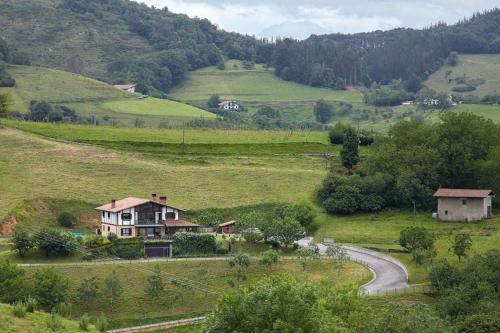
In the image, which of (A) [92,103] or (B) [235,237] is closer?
(B) [235,237]

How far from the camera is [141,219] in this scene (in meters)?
82.2

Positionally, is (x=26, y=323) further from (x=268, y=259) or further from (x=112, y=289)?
(x=268, y=259)

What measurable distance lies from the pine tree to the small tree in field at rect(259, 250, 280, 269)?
1196 inches

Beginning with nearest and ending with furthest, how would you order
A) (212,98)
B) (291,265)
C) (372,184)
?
1. (291,265)
2. (372,184)
3. (212,98)

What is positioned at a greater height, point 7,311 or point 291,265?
point 7,311

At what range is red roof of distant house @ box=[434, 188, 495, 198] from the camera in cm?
8544

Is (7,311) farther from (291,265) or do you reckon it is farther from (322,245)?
(322,245)

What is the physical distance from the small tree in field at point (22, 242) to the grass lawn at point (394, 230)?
22918mm

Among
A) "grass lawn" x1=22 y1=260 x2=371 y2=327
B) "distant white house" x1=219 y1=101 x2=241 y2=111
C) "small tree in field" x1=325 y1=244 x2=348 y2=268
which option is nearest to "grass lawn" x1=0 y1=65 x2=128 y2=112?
"distant white house" x1=219 y1=101 x2=241 y2=111

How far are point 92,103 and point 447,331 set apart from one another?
119 m

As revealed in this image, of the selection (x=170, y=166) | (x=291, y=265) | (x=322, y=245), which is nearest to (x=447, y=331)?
(x=291, y=265)

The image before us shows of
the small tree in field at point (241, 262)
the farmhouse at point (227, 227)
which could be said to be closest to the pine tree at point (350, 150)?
the farmhouse at point (227, 227)

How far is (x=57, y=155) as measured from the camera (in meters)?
99.8

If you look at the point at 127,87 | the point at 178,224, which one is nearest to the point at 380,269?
the point at 178,224
